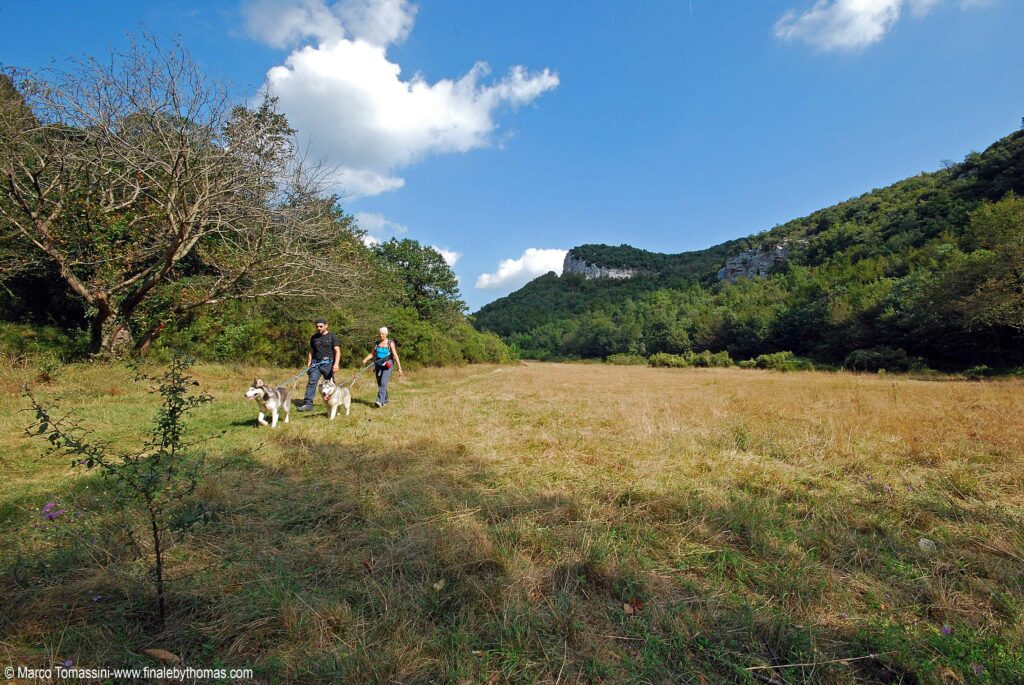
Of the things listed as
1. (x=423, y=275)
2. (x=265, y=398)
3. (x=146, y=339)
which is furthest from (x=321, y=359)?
(x=423, y=275)

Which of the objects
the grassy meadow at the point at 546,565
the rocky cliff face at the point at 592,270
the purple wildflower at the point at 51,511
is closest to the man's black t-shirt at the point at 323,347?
the grassy meadow at the point at 546,565

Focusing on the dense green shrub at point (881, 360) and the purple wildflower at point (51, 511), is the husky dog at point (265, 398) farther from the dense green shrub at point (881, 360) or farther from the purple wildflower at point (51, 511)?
the dense green shrub at point (881, 360)

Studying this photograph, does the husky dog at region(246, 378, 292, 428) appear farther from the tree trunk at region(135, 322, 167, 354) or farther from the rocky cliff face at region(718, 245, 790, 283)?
the rocky cliff face at region(718, 245, 790, 283)

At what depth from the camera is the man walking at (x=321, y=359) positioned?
8586 mm

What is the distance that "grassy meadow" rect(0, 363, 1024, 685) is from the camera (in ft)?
6.50

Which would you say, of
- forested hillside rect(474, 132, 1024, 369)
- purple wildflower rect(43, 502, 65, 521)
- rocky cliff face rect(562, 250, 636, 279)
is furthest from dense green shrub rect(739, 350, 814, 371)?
rocky cliff face rect(562, 250, 636, 279)

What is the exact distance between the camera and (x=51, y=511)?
3.26 m

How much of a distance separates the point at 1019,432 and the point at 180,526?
10.1 metres

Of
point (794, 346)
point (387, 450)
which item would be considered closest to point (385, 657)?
point (387, 450)

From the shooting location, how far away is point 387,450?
556 centimetres

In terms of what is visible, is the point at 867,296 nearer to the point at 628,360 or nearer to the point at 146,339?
the point at 628,360

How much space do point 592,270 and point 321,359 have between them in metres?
142

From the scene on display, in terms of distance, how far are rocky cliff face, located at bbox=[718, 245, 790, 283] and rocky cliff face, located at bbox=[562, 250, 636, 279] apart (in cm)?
3465

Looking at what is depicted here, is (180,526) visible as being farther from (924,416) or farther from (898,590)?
(924,416)
